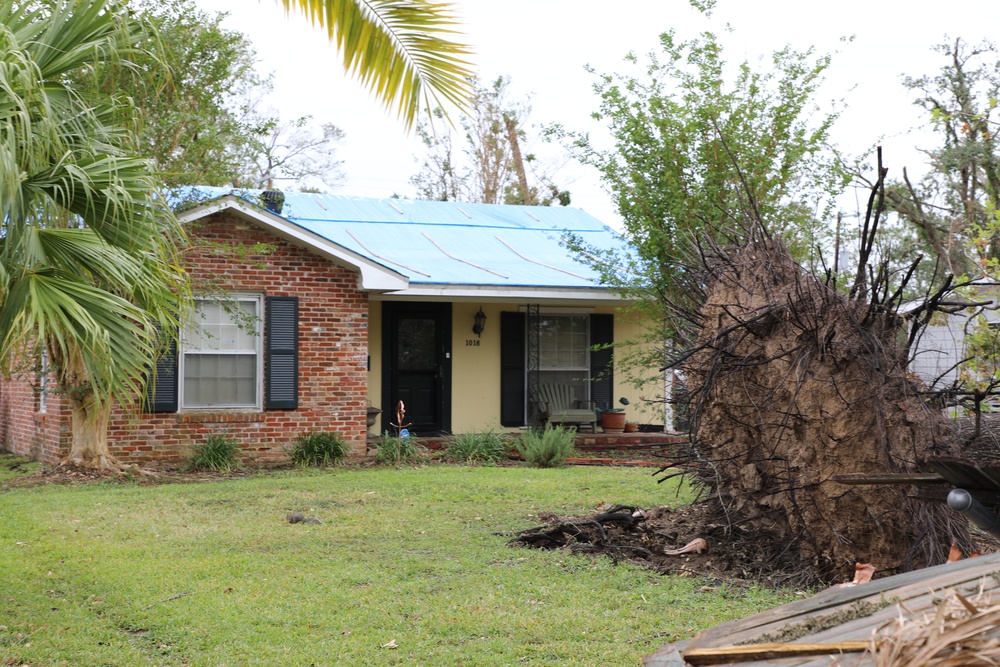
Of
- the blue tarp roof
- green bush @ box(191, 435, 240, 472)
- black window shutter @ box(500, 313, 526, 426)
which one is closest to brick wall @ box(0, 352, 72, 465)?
green bush @ box(191, 435, 240, 472)

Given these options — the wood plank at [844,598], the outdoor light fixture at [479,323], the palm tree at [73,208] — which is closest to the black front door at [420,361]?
the outdoor light fixture at [479,323]

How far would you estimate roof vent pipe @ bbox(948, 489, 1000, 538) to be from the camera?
7.80ft

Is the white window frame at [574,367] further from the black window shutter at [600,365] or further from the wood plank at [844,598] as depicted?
the wood plank at [844,598]

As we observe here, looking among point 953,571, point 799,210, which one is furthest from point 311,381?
point 953,571

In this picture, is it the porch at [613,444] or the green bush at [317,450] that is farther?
the porch at [613,444]

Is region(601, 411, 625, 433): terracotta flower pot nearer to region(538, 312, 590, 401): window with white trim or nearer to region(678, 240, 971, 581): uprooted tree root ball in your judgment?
region(538, 312, 590, 401): window with white trim

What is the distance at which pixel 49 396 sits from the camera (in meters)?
13.0

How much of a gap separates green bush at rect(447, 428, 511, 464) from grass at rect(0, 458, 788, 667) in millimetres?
3938

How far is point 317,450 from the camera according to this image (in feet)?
42.9

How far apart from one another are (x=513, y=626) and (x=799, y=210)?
30.4 feet

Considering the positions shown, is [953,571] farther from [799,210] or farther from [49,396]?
[49,396]

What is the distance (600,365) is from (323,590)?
10.8m

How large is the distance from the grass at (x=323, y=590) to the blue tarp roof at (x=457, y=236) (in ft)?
18.2

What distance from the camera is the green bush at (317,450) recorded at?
42.7ft
